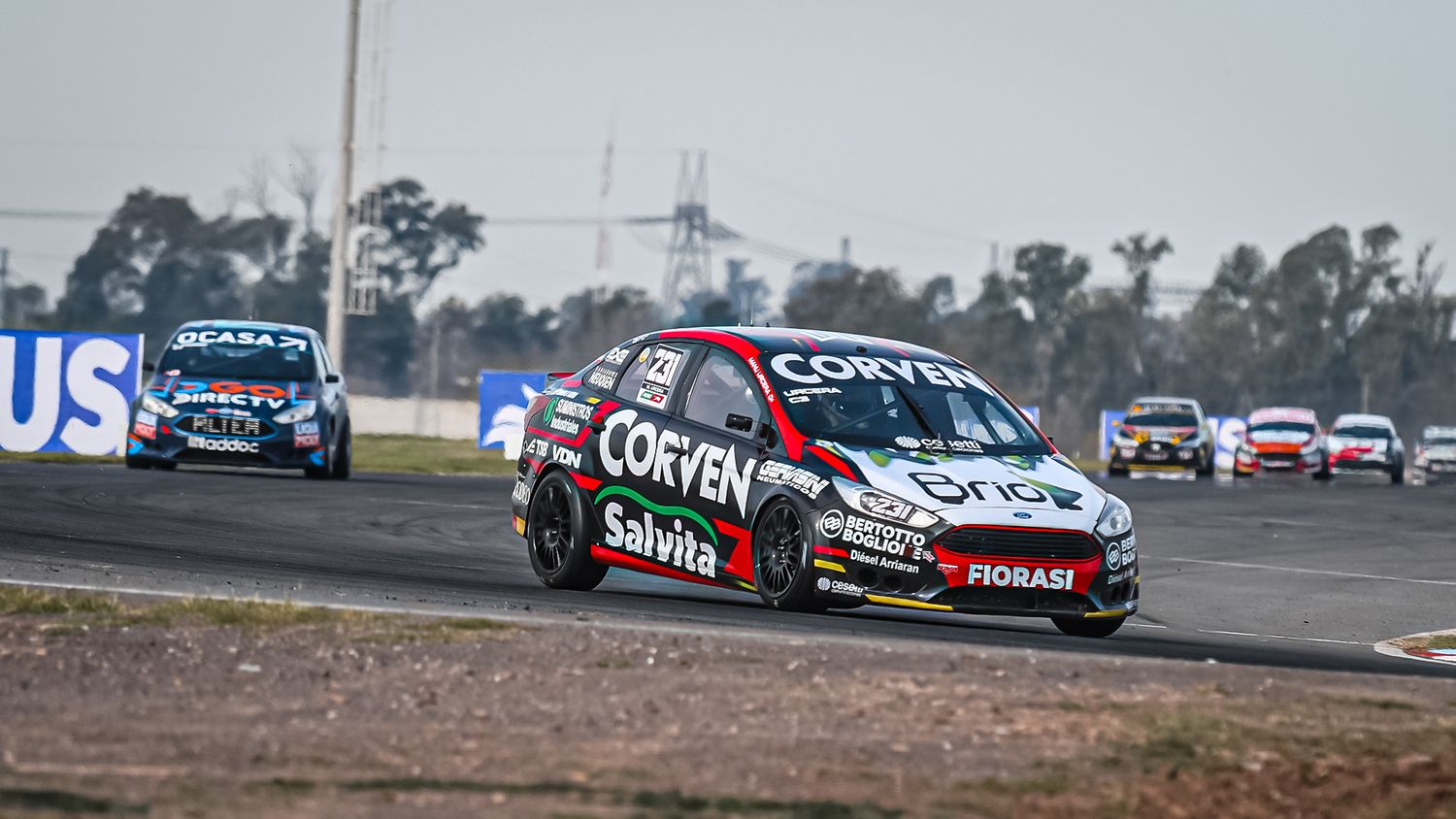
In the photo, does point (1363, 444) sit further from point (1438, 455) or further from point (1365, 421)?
point (1438, 455)

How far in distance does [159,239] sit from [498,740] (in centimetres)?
9335

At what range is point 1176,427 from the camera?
42250 mm

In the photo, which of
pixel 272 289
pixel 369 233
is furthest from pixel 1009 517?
pixel 272 289

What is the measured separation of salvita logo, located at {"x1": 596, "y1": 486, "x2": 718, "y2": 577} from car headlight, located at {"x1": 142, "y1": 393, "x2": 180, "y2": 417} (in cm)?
987

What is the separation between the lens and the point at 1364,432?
4584cm

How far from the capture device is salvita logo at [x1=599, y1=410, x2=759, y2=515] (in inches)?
411

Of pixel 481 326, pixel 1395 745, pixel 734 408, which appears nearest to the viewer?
pixel 1395 745

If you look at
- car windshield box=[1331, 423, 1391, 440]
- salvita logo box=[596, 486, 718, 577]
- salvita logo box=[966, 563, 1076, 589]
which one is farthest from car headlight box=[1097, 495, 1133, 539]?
car windshield box=[1331, 423, 1391, 440]

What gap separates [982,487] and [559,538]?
273 cm

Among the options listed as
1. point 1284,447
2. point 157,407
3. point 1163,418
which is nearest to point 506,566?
point 157,407

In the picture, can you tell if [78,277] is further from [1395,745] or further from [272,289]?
[1395,745]

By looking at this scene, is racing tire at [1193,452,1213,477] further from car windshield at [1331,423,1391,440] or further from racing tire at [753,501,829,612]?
racing tire at [753,501,829,612]

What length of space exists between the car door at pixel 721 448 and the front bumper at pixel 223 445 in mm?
9834

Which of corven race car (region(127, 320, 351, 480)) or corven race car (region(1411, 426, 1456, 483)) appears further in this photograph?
corven race car (region(1411, 426, 1456, 483))
